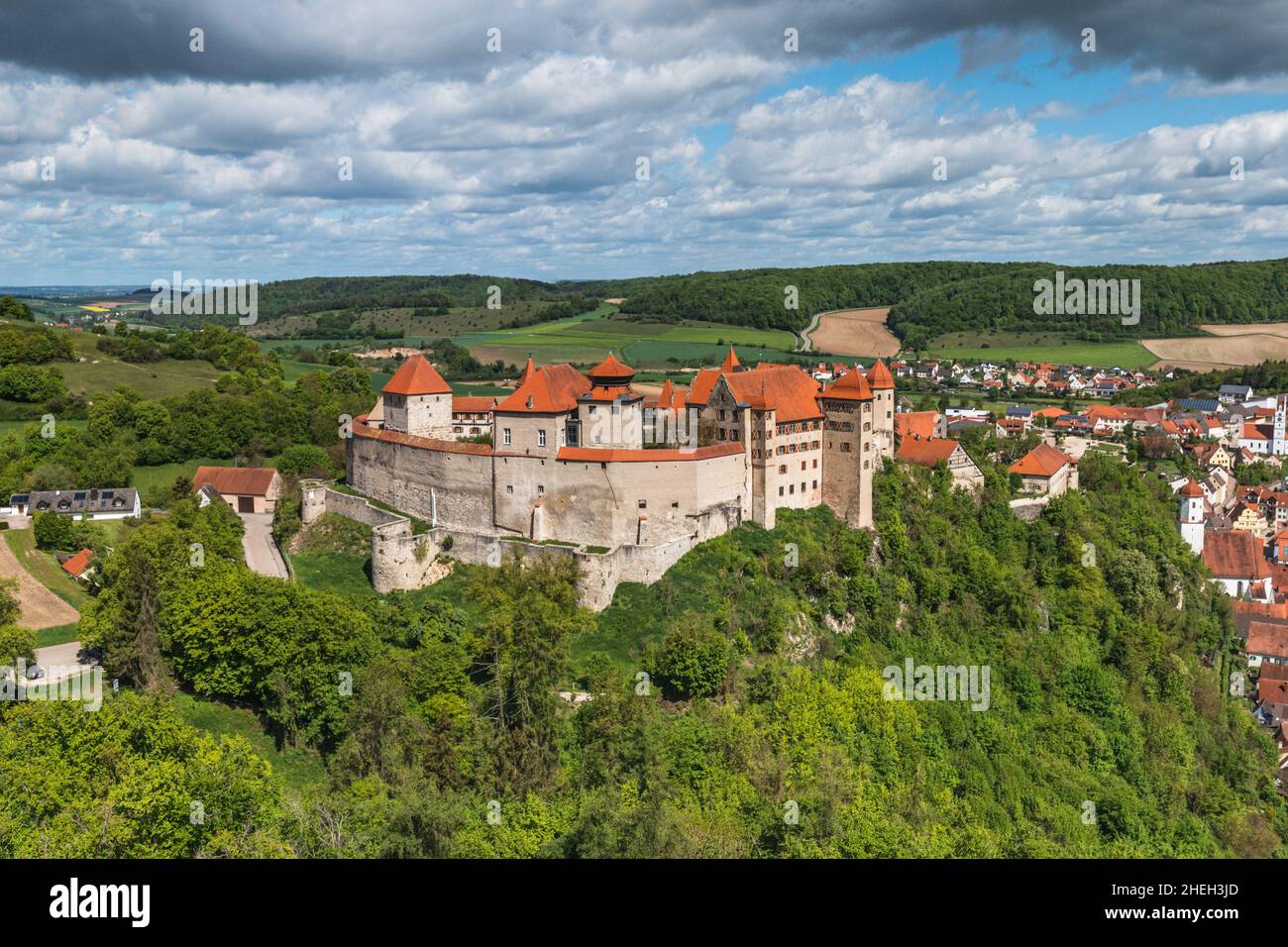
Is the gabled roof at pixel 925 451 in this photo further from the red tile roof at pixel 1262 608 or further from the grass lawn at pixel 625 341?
the grass lawn at pixel 625 341

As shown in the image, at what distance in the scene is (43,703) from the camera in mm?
27984

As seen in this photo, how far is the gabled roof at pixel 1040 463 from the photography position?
65.4 m

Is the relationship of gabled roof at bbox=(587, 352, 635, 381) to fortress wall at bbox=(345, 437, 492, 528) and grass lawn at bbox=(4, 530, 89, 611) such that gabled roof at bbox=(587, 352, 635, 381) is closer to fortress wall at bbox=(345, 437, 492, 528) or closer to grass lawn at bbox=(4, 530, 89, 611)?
fortress wall at bbox=(345, 437, 492, 528)

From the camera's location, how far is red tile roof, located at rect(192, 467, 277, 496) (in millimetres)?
62062

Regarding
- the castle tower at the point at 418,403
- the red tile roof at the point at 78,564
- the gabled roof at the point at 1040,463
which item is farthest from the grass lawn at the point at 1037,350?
the red tile roof at the point at 78,564

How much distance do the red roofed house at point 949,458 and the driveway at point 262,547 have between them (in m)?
34.0

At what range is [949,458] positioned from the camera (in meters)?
60.0

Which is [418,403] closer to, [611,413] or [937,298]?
[611,413]

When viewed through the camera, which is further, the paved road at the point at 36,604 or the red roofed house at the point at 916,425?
the red roofed house at the point at 916,425

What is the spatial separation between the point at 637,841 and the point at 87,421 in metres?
68.2

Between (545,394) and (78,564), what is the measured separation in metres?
24.4

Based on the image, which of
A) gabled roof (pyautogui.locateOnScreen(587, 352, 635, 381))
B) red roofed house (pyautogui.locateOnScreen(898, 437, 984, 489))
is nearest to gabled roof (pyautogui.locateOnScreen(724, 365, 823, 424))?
gabled roof (pyautogui.locateOnScreen(587, 352, 635, 381))

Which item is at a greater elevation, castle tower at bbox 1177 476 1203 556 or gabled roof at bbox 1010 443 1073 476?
gabled roof at bbox 1010 443 1073 476

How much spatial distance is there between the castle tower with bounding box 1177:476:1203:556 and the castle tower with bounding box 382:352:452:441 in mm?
53329
